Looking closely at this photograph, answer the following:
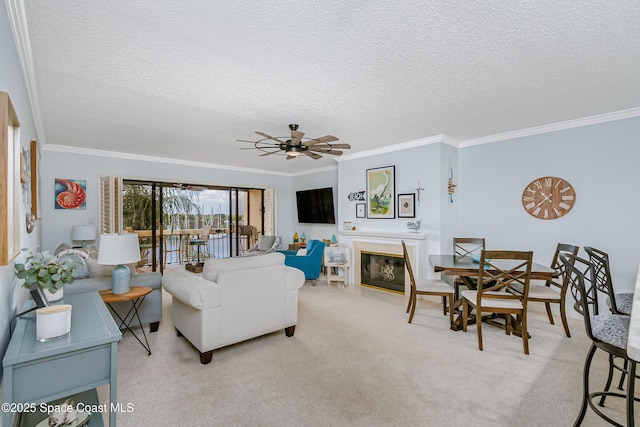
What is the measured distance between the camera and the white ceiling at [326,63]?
178 centimetres

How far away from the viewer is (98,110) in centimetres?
332

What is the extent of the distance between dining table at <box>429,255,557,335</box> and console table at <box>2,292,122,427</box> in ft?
9.61

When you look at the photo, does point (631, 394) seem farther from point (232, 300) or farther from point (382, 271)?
point (382, 271)

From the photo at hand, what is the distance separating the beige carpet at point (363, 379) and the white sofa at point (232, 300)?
0.18 m

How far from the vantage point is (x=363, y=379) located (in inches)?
94.3

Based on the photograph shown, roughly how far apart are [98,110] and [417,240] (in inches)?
174

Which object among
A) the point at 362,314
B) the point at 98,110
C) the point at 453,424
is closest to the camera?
the point at 453,424

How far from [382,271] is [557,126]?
3.23 metres

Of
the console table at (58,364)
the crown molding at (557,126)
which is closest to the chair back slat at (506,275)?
the crown molding at (557,126)

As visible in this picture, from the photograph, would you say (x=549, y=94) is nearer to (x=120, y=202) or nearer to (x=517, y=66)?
(x=517, y=66)

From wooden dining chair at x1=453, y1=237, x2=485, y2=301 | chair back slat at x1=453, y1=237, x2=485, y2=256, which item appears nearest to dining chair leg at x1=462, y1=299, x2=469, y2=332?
wooden dining chair at x1=453, y1=237, x2=485, y2=301

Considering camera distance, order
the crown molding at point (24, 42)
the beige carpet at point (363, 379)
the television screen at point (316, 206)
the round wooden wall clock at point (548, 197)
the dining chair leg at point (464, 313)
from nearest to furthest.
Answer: the crown molding at point (24, 42)
the beige carpet at point (363, 379)
the dining chair leg at point (464, 313)
the round wooden wall clock at point (548, 197)
the television screen at point (316, 206)

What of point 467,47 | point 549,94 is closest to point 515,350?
point 549,94

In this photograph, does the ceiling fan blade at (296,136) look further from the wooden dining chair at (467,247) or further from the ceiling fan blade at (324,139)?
the wooden dining chair at (467,247)
